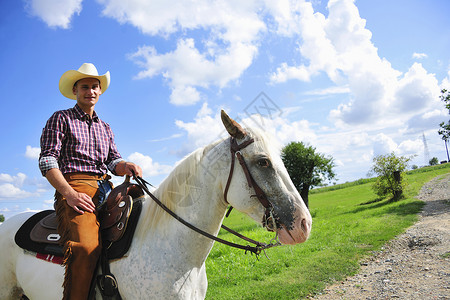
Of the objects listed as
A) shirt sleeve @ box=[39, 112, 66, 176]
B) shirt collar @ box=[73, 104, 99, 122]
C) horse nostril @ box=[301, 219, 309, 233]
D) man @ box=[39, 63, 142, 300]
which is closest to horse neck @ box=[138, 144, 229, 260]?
man @ box=[39, 63, 142, 300]

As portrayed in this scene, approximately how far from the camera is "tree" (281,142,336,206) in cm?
3019

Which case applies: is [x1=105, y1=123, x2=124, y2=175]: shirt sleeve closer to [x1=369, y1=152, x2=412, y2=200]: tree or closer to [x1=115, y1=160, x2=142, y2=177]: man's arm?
[x1=115, y1=160, x2=142, y2=177]: man's arm

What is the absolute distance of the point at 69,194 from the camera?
2.87 m

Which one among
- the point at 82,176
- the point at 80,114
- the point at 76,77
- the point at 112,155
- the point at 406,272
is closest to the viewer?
the point at 82,176

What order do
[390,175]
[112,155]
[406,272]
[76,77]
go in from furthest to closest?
[390,175]
[406,272]
[112,155]
[76,77]

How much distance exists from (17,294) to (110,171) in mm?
1852

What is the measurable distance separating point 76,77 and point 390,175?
30.0 meters

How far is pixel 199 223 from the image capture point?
2891 mm

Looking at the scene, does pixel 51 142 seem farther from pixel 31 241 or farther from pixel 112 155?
pixel 31 241

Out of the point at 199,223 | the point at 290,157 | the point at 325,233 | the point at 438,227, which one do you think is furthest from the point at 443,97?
the point at 199,223

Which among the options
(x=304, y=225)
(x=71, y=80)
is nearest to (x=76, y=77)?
(x=71, y=80)

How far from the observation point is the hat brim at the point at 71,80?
3.64 m

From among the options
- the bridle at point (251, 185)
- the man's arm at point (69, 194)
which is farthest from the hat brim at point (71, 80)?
the bridle at point (251, 185)

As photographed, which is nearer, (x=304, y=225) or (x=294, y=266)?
(x=304, y=225)
